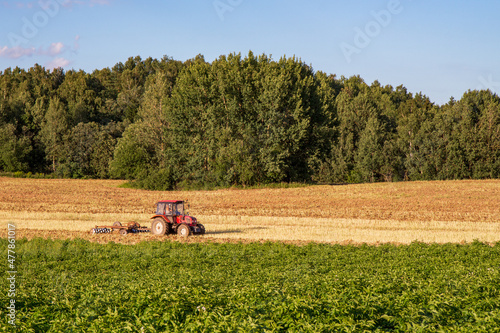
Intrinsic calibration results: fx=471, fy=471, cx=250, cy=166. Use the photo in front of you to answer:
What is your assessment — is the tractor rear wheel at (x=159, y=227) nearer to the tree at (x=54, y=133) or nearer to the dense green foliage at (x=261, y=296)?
the dense green foliage at (x=261, y=296)

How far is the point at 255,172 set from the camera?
55.6m

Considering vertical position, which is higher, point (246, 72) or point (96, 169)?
point (246, 72)

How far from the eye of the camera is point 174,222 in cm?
2556

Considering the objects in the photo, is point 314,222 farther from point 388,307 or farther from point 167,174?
point 167,174

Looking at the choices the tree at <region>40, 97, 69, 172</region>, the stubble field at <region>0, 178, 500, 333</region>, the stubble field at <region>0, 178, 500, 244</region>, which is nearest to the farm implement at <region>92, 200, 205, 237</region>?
the stubble field at <region>0, 178, 500, 333</region>

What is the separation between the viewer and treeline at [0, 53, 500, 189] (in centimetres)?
5544

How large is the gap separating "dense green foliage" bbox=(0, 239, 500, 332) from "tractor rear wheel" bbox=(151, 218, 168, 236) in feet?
24.8

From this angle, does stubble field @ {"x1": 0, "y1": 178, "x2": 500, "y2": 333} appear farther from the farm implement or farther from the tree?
the tree

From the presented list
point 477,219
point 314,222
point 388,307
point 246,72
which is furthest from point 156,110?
point 388,307

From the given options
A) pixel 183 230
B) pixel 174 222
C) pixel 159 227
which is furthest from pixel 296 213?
pixel 159 227

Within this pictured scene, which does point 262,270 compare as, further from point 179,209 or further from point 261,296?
point 179,209

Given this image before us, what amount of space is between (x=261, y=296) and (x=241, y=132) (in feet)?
153

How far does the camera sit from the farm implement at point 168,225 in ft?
81.5

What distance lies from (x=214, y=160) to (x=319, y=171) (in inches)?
1153
